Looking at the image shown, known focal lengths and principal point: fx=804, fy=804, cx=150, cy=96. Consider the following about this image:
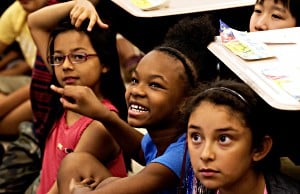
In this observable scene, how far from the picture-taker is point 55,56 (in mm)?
2609

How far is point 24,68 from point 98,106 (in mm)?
1974

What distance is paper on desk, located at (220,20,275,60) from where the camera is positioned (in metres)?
1.98

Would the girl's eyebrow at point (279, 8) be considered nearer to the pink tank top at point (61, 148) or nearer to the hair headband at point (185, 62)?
the hair headband at point (185, 62)

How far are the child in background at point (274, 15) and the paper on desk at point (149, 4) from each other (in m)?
0.28

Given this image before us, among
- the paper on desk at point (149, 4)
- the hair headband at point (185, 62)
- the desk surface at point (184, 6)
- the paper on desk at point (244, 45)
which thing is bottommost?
the hair headband at point (185, 62)

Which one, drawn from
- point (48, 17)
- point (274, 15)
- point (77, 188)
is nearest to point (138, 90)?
point (77, 188)

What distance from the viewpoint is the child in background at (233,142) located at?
6.08ft

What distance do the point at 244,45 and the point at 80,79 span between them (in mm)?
719

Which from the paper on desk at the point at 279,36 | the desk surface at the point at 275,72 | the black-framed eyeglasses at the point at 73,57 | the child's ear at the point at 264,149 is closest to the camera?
the desk surface at the point at 275,72

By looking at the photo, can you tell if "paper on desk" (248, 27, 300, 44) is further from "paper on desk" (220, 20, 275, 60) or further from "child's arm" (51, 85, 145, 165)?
"child's arm" (51, 85, 145, 165)

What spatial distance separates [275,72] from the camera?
6.26 ft

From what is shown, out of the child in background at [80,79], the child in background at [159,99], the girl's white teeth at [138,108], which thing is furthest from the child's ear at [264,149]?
the child in background at [80,79]

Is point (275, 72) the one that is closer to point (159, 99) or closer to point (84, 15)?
point (159, 99)

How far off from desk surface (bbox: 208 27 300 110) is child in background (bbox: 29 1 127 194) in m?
0.57
